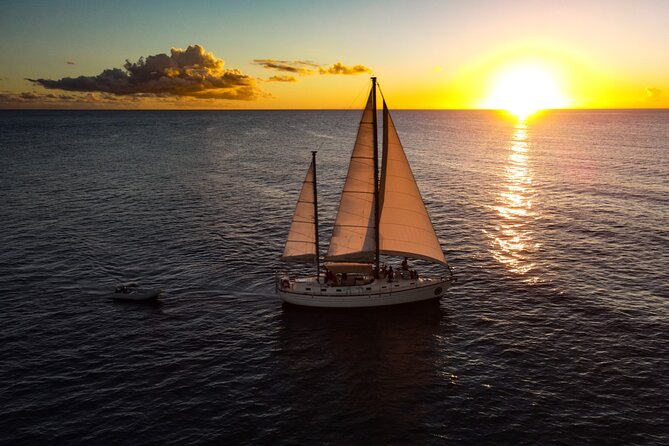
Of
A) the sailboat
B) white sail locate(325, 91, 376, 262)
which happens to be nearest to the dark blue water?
the sailboat

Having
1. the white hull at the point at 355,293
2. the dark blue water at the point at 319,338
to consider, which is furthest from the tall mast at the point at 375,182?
the dark blue water at the point at 319,338

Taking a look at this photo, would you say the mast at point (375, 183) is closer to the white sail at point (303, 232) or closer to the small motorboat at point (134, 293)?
the white sail at point (303, 232)

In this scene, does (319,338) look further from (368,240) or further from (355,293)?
(368,240)

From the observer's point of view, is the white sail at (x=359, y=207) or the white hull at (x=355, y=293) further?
the white hull at (x=355, y=293)

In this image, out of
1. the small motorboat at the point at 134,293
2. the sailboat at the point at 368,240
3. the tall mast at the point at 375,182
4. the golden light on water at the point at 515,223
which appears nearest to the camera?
the tall mast at the point at 375,182

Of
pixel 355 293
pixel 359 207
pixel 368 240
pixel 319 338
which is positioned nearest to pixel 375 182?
pixel 359 207

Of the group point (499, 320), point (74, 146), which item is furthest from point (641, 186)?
point (74, 146)
